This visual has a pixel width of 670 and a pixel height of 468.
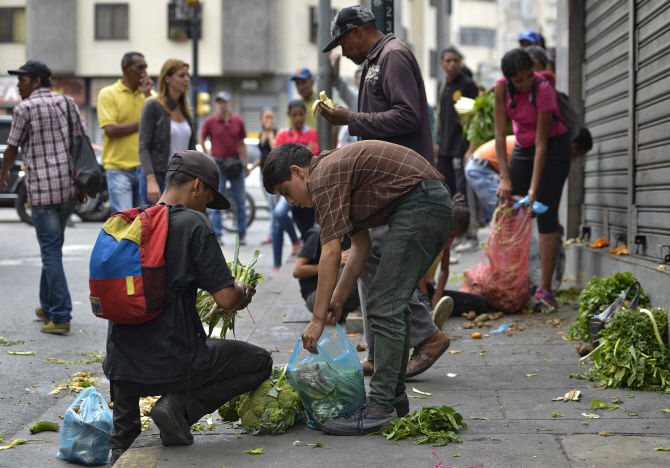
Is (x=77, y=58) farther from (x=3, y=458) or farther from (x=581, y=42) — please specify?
(x=3, y=458)

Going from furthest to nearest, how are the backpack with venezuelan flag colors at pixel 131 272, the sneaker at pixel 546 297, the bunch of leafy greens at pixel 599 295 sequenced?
the sneaker at pixel 546 297 < the bunch of leafy greens at pixel 599 295 < the backpack with venezuelan flag colors at pixel 131 272

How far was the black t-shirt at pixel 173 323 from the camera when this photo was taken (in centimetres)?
344

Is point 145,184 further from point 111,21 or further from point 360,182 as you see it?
point 111,21

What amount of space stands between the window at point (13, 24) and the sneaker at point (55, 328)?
3216cm

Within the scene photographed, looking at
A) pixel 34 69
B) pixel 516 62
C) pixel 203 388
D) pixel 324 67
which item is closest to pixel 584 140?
pixel 516 62

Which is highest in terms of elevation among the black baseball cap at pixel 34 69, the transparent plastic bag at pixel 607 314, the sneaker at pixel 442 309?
the black baseball cap at pixel 34 69

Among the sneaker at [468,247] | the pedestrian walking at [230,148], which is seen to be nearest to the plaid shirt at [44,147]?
the pedestrian walking at [230,148]

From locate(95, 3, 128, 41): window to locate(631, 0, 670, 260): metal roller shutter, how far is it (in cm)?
3110

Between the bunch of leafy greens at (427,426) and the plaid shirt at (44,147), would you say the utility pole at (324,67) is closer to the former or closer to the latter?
the plaid shirt at (44,147)

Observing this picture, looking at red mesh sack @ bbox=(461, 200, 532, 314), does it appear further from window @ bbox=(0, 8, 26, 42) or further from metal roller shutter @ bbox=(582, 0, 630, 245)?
window @ bbox=(0, 8, 26, 42)

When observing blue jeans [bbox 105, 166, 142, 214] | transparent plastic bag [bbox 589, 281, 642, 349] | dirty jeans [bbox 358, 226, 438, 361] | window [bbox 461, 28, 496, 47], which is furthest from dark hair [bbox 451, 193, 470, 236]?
window [bbox 461, 28, 496, 47]

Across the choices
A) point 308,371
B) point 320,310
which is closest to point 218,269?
point 320,310

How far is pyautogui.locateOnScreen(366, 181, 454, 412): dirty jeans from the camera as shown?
3680 millimetres

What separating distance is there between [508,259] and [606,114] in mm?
1971
